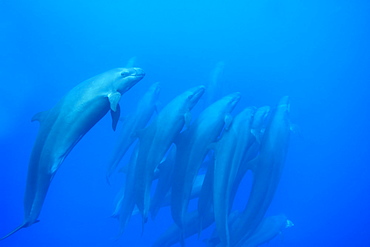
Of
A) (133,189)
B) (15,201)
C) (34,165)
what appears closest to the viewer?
(34,165)

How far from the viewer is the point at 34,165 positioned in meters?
3.72

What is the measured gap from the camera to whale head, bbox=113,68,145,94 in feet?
13.3

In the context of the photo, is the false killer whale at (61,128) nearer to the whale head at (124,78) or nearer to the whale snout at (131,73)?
the whale head at (124,78)

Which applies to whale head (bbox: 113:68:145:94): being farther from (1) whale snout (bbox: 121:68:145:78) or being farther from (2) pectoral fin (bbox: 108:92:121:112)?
(2) pectoral fin (bbox: 108:92:121:112)

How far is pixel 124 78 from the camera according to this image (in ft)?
13.5

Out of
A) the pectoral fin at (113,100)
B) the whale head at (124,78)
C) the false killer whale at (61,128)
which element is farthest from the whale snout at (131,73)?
the pectoral fin at (113,100)

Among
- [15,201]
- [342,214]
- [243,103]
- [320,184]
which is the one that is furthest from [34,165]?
[342,214]

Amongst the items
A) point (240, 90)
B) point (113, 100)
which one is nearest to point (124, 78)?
point (113, 100)

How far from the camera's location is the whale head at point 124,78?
160 inches

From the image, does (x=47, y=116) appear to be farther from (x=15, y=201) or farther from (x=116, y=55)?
(x=116, y=55)

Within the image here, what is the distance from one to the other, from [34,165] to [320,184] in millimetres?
17239

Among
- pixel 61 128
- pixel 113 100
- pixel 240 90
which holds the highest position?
pixel 240 90

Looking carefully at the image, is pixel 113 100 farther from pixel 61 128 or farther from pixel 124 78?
pixel 61 128

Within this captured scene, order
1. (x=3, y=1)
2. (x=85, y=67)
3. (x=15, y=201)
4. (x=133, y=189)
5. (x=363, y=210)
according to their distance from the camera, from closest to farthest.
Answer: (x=133, y=189), (x=15, y=201), (x=3, y=1), (x=85, y=67), (x=363, y=210)
